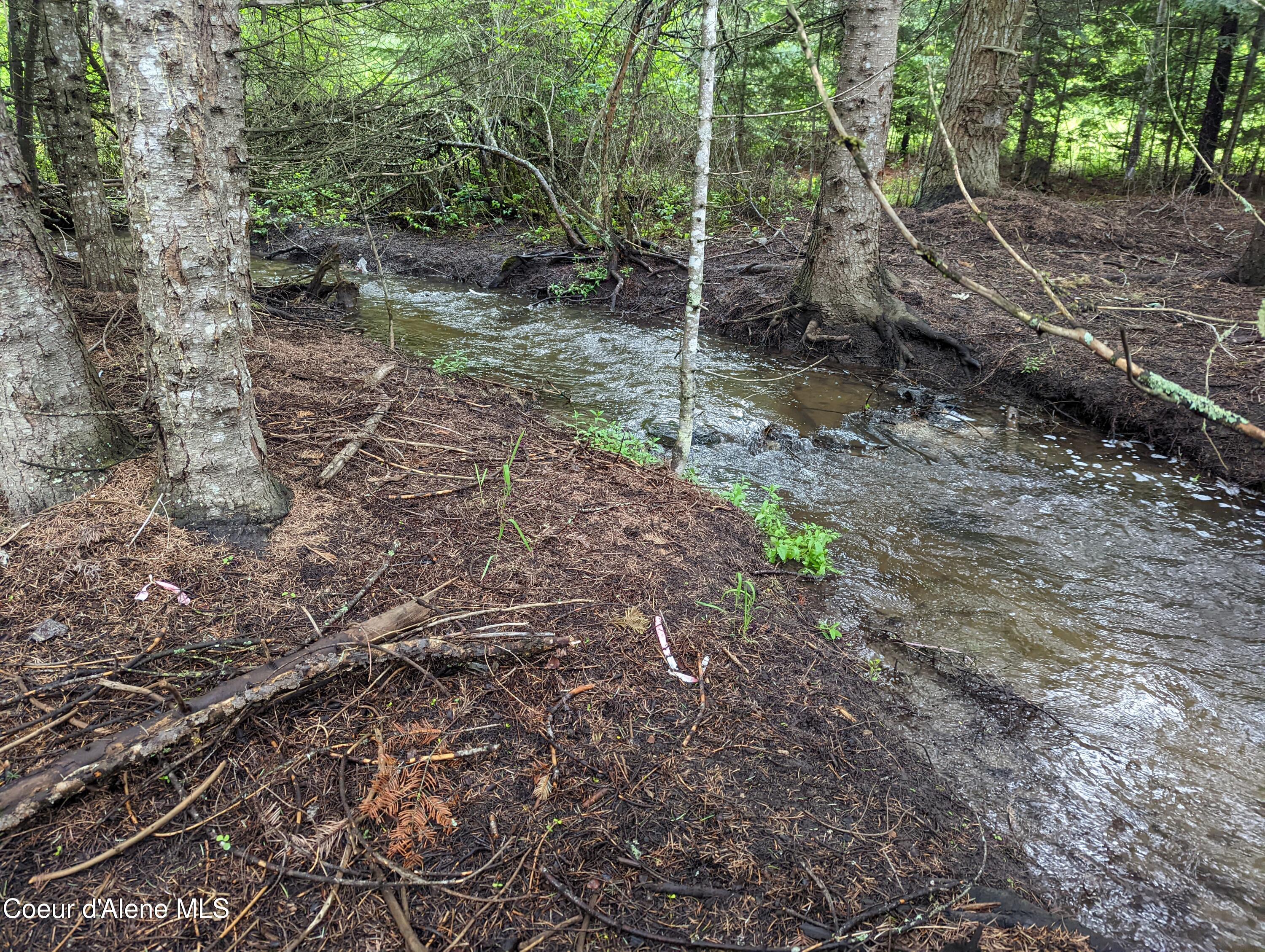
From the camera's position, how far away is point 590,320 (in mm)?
10609

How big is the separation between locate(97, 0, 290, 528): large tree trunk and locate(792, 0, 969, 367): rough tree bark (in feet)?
21.7

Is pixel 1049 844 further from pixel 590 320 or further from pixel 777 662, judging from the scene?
pixel 590 320

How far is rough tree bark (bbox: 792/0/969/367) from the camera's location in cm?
759

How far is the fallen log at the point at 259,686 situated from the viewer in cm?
214

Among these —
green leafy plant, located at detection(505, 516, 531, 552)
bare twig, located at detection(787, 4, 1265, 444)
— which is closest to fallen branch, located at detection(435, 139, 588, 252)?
green leafy plant, located at detection(505, 516, 531, 552)

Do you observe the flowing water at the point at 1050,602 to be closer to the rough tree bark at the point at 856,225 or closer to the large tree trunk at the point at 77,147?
the rough tree bark at the point at 856,225

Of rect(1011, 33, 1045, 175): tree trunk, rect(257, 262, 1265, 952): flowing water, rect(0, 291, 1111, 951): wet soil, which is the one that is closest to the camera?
rect(0, 291, 1111, 951): wet soil

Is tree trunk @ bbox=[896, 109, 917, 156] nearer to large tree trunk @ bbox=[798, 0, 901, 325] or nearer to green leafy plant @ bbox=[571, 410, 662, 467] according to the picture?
large tree trunk @ bbox=[798, 0, 901, 325]

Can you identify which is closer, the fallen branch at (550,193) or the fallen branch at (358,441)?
the fallen branch at (358,441)

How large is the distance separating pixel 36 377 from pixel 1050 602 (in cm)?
597

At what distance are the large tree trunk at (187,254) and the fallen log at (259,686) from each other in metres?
1.06

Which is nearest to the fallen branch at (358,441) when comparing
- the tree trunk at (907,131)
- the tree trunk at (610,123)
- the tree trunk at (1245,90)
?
the tree trunk at (610,123)

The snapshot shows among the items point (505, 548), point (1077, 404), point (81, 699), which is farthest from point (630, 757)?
point (1077, 404)

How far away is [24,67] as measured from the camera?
671cm
